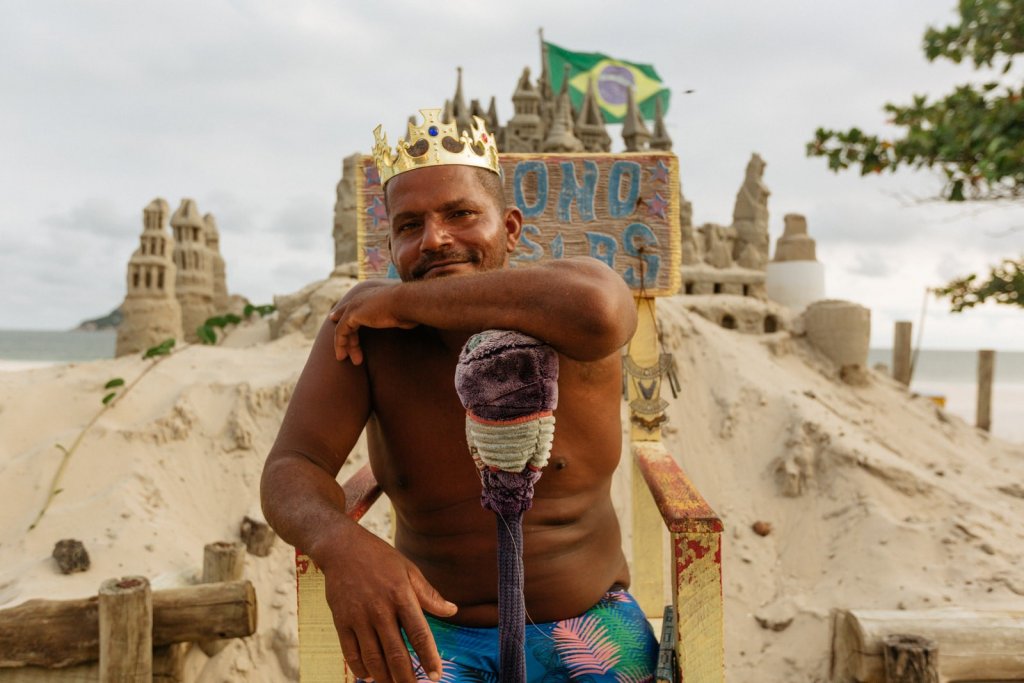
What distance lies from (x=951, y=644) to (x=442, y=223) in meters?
3.69

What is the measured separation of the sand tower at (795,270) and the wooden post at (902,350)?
193cm

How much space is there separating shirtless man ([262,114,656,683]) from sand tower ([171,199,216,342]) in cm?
1796

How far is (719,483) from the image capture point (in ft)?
32.6

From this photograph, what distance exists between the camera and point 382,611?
1484mm

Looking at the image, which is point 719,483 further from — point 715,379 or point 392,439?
point 392,439

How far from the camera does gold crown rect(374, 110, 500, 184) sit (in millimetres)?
1979

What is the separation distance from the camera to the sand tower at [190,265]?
18688mm

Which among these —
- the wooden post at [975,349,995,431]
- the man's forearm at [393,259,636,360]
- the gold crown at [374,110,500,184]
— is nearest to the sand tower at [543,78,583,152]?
the wooden post at [975,349,995,431]

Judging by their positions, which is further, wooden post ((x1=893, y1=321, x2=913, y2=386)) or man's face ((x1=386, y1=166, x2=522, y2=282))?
wooden post ((x1=893, y1=321, x2=913, y2=386))

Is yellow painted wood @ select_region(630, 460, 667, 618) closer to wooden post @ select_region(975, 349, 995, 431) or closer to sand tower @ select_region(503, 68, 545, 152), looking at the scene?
wooden post @ select_region(975, 349, 995, 431)

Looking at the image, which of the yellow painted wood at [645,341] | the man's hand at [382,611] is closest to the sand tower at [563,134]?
the yellow painted wood at [645,341]

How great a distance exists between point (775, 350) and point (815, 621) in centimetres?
868

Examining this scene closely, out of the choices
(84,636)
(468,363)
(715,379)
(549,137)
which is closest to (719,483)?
(715,379)

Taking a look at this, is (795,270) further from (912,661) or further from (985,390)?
(912,661)
